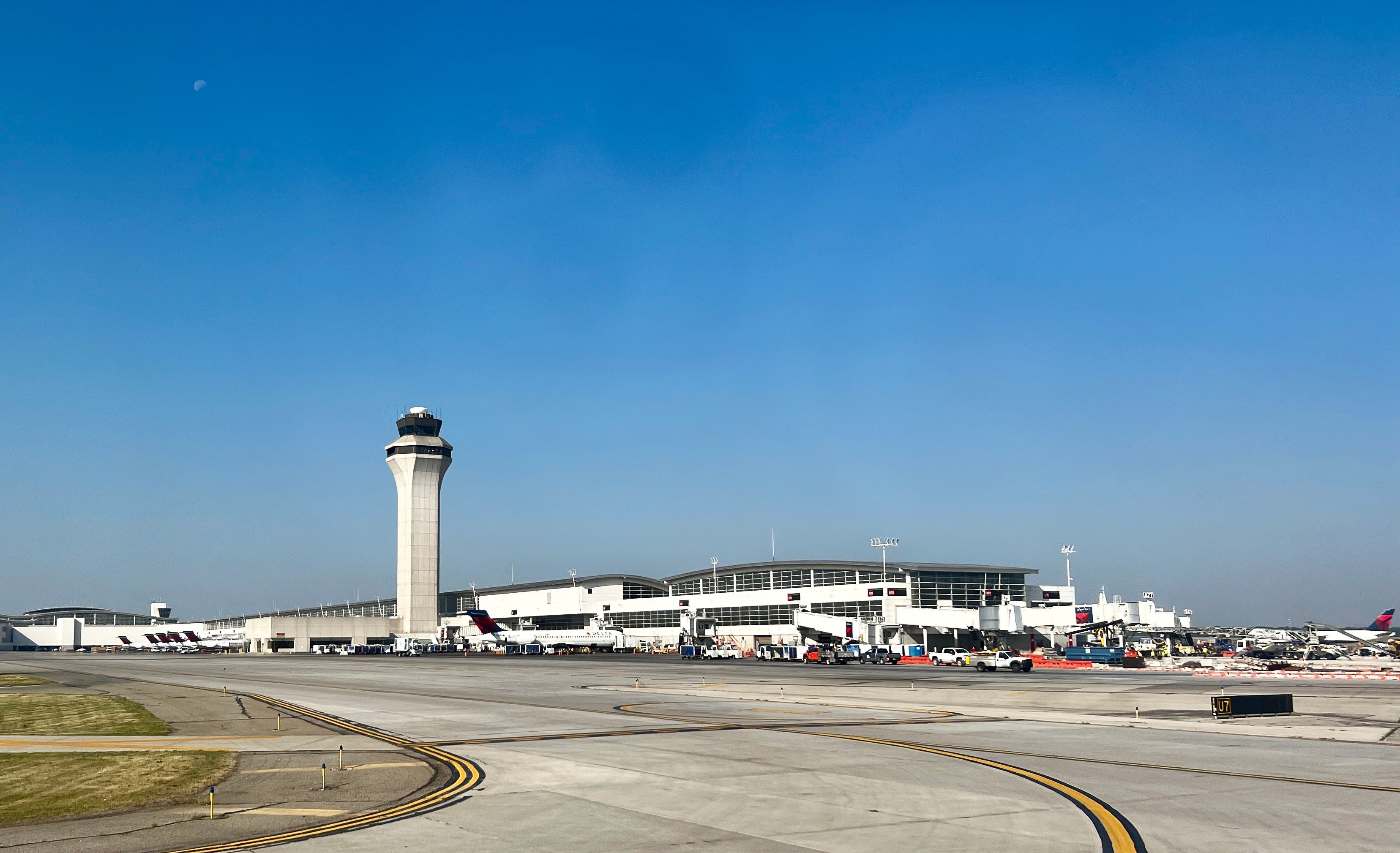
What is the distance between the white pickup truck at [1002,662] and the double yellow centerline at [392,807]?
60.7 meters

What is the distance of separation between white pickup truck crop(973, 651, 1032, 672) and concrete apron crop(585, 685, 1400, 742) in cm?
2915

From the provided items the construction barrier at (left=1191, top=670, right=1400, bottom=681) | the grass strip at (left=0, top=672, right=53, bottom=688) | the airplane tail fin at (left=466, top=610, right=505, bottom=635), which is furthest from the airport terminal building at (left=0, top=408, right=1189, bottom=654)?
the grass strip at (left=0, top=672, right=53, bottom=688)

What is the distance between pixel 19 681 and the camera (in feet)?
258

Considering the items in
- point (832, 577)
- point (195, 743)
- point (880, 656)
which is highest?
point (832, 577)

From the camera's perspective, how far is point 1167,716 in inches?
1638

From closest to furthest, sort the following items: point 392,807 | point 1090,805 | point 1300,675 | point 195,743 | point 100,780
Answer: point 1090,805 → point 392,807 → point 100,780 → point 195,743 → point 1300,675

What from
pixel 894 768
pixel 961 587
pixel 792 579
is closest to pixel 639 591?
pixel 792 579

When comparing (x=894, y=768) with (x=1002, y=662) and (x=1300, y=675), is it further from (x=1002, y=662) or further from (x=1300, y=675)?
(x=1002, y=662)

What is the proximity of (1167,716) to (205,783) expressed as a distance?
117 ft

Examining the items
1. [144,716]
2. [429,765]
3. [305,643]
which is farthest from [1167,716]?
[305,643]

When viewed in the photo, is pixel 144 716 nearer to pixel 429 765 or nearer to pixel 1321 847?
pixel 429 765

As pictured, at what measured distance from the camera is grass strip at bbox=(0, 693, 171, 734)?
37.7 meters

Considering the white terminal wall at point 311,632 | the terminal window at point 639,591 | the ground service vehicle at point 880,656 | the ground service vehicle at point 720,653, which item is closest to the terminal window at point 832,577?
the ground service vehicle at point 720,653

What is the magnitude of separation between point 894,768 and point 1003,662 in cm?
6342
